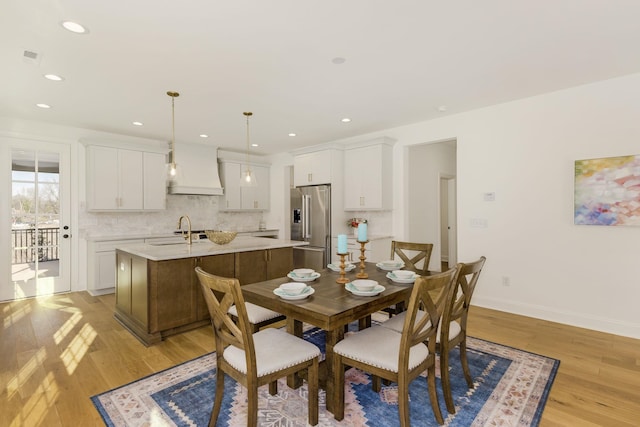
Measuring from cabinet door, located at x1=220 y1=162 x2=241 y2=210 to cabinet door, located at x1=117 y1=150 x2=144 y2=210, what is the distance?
1551mm

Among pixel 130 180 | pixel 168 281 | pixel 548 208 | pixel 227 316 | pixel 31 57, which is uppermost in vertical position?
pixel 31 57

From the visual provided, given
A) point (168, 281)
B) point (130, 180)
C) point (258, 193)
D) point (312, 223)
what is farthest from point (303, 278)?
point (258, 193)

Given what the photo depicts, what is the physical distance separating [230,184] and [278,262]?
2968 mm

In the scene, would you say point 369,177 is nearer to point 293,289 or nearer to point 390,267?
point 390,267

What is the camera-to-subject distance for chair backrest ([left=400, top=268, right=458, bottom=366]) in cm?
165

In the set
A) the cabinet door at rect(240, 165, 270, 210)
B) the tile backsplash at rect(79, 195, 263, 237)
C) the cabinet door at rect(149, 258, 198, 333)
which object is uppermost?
the cabinet door at rect(240, 165, 270, 210)

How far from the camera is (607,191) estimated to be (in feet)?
10.7

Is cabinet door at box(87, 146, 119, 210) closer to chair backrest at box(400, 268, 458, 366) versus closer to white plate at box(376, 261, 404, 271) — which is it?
white plate at box(376, 261, 404, 271)

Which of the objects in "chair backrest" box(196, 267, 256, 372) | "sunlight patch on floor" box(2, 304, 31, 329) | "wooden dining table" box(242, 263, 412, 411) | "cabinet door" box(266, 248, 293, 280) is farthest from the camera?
"cabinet door" box(266, 248, 293, 280)

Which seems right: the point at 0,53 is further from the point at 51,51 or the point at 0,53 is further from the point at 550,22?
the point at 550,22

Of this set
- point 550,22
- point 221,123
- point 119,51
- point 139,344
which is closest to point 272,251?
point 139,344

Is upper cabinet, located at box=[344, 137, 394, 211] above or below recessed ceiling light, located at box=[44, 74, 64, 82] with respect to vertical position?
below

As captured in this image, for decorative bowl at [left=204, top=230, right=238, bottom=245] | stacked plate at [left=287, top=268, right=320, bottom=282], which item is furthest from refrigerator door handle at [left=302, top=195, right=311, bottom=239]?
stacked plate at [left=287, top=268, right=320, bottom=282]

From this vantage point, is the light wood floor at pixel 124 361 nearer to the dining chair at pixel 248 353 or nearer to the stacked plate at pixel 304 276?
the dining chair at pixel 248 353
